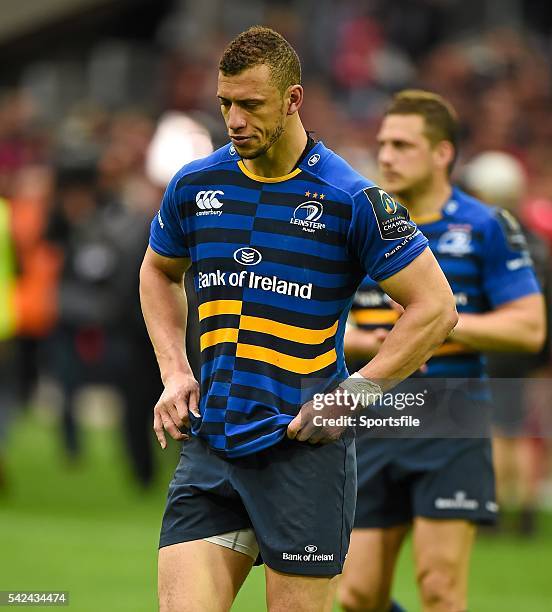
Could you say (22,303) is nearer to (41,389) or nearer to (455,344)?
(41,389)

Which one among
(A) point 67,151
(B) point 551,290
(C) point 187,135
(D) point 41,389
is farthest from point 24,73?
(B) point 551,290

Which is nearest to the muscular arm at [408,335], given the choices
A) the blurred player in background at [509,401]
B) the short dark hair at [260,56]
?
the short dark hair at [260,56]

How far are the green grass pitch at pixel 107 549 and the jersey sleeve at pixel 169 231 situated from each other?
339 centimetres

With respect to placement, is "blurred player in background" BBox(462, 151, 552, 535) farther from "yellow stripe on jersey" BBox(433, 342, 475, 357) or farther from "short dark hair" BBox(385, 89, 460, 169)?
"yellow stripe on jersey" BBox(433, 342, 475, 357)

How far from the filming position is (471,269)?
687cm

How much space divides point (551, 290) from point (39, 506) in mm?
4638

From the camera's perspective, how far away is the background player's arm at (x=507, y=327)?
6598 millimetres

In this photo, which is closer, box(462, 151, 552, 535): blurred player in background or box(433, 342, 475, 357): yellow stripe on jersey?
box(433, 342, 475, 357): yellow stripe on jersey

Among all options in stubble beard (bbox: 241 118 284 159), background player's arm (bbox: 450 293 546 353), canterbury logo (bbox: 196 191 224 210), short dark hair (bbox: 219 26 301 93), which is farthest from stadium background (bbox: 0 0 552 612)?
short dark hair (bbox: 219 26 301 93)

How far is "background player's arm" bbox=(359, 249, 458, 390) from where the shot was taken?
4.93 metres

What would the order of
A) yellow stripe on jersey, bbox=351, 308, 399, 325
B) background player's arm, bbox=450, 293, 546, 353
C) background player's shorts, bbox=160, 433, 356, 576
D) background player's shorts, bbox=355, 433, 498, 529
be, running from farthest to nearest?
1. yellow stripe on jersey, bbox=351, 308, 399, 325
2. background player's shorts, bbox=355, 433, 498, 529
3. background player's arm, bbox=450, 293, 546, 353
4. background player's shorts, bbox=160, 433, 356, 576

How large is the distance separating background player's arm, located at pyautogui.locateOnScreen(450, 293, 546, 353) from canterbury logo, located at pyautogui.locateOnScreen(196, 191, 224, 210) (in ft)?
5.67

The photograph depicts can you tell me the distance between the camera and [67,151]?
16906 millimetres

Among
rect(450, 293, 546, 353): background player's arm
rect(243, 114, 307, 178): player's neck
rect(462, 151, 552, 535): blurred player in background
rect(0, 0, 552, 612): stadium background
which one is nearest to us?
rect(243, 114, 307, 178): player's neck
